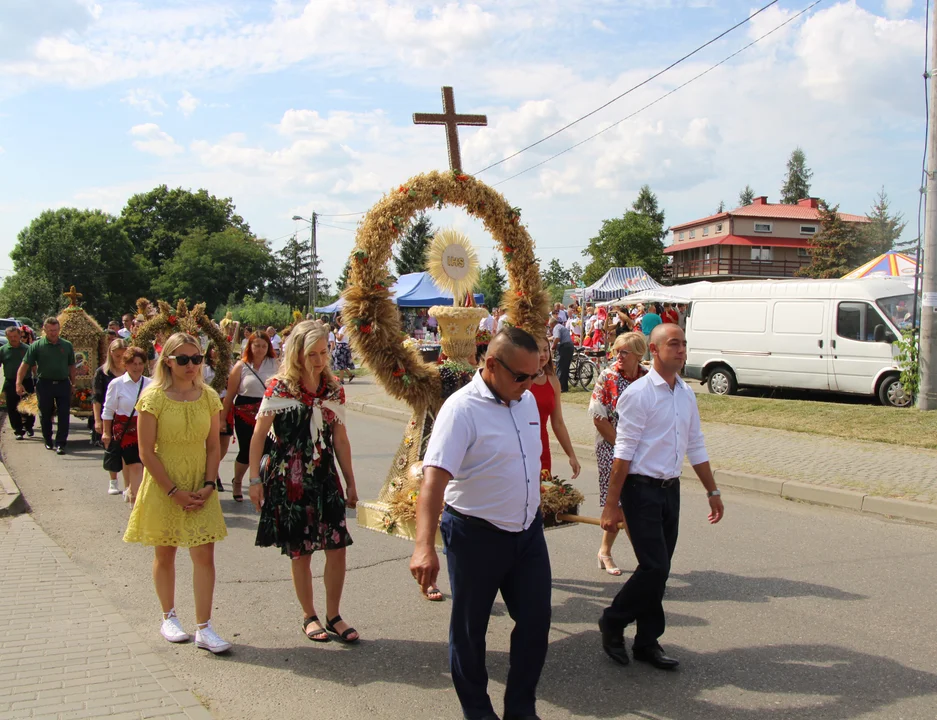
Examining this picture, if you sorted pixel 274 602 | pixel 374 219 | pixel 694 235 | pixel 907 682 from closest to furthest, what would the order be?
pixel 907 682 → pixel 274 602 → pixel 374 219 → pixel 694 235

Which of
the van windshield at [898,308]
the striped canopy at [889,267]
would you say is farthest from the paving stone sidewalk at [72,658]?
the striped canopy at [889,267]

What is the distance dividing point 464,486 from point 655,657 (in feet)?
5.70

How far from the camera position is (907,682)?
13.4 feet

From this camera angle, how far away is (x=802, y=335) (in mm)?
15406

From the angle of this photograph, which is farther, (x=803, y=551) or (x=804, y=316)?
(x=804, y=316)

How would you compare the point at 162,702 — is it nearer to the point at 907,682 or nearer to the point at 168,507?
the point at 168,507

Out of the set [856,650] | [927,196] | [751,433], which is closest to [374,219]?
[856,650]

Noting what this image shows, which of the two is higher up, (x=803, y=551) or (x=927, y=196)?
(x=927, y=196)

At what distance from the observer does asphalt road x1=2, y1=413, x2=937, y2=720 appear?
3.97 meters

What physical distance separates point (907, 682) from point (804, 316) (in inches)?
484

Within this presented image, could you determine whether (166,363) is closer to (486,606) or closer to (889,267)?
(486,606)

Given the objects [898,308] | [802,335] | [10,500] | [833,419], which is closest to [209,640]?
[10,500]

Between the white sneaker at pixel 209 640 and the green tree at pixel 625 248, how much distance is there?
61244 mm

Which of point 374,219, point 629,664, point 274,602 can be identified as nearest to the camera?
point 629,664
